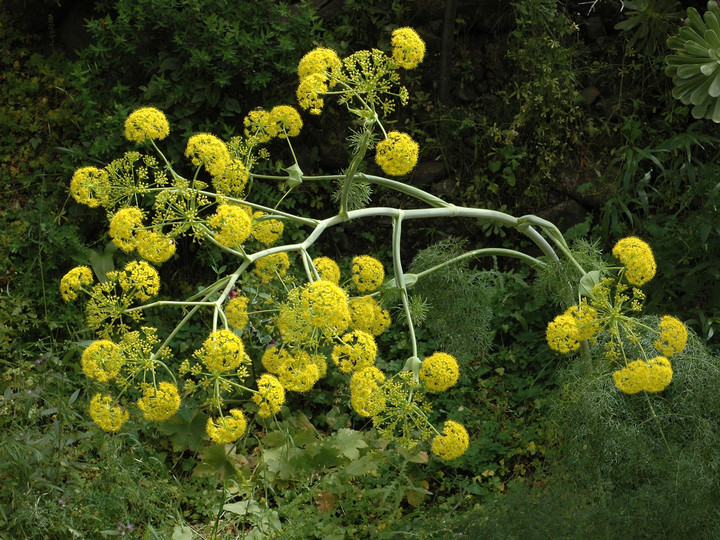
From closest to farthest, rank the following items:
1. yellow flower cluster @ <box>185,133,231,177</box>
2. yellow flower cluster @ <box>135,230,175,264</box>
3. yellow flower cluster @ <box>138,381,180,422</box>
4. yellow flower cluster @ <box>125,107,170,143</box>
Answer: yellow flower cluster @ <box>138,381,180,422</box> → yellow flower cluster @ <box>135,230,175,264</box> → yellow flower cluster @ <box>185,133,231,177</box> → yellow flower cluster @ <box>125,107,170,143</box>

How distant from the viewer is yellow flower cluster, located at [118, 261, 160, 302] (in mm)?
3035

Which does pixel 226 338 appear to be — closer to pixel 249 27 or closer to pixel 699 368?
pixel 699 368

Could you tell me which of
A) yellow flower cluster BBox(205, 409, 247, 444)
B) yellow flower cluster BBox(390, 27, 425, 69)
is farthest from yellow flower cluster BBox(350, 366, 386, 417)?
yellow flower cluster BBox(390, 27, 425, 69)

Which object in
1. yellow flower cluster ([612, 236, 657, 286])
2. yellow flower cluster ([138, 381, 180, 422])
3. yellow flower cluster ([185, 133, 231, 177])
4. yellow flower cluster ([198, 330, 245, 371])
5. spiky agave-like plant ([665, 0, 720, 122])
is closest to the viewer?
yellow flower cluster ([198, 330, 245, 371])

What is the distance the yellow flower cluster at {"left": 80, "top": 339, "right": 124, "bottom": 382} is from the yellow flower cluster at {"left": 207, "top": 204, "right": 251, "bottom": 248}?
549 mm

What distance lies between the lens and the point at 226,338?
9.30ft

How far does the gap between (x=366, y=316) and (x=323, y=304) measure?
1.87 ft

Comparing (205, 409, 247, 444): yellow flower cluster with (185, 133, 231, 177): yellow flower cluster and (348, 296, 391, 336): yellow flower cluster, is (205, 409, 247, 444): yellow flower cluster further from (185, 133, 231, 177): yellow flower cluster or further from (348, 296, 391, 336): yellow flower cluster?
(185, 133, 231, 177): yellow flower cluster

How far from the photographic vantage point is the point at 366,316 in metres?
3.38

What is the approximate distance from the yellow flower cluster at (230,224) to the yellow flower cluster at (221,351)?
36 cm

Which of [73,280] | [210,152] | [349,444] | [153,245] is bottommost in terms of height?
[349,444]

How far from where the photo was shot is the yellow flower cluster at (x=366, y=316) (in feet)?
11.1

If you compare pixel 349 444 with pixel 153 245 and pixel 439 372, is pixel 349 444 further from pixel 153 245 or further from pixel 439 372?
pixel 153 245

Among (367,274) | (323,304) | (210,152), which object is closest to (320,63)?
(210,152)
